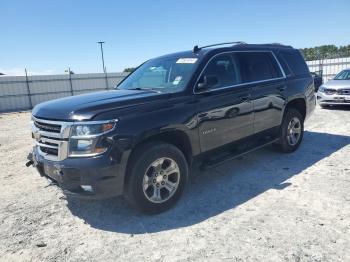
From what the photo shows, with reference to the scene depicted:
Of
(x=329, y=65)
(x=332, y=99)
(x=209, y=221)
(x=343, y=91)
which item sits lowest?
(x=209, y=221)

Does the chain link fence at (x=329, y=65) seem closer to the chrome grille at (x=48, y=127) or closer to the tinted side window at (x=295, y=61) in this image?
the tinted side window at (x=295, y=61)

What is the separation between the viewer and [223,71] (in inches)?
190

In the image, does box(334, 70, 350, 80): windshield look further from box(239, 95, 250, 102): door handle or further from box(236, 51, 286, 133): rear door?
box(239, 95, 250, 102): door handle

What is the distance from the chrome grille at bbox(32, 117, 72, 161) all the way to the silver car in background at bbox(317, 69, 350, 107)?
10.5 m

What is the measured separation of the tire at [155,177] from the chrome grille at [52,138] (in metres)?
0.76

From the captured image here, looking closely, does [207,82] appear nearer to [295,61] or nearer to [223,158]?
[223,158]

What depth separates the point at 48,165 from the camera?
3.72m

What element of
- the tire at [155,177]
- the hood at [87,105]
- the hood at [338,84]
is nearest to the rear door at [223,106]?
the tire at [155,177]

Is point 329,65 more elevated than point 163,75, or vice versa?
point 163,75

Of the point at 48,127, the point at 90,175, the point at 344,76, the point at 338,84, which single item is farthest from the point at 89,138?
the point at 344,76

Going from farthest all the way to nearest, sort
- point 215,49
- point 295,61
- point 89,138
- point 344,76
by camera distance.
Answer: point 344,76 < point 295,61 < point 215,49 < point 89,138

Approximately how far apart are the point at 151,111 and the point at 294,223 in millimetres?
2027

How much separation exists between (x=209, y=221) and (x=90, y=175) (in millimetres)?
1447

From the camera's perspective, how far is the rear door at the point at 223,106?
173 inches
